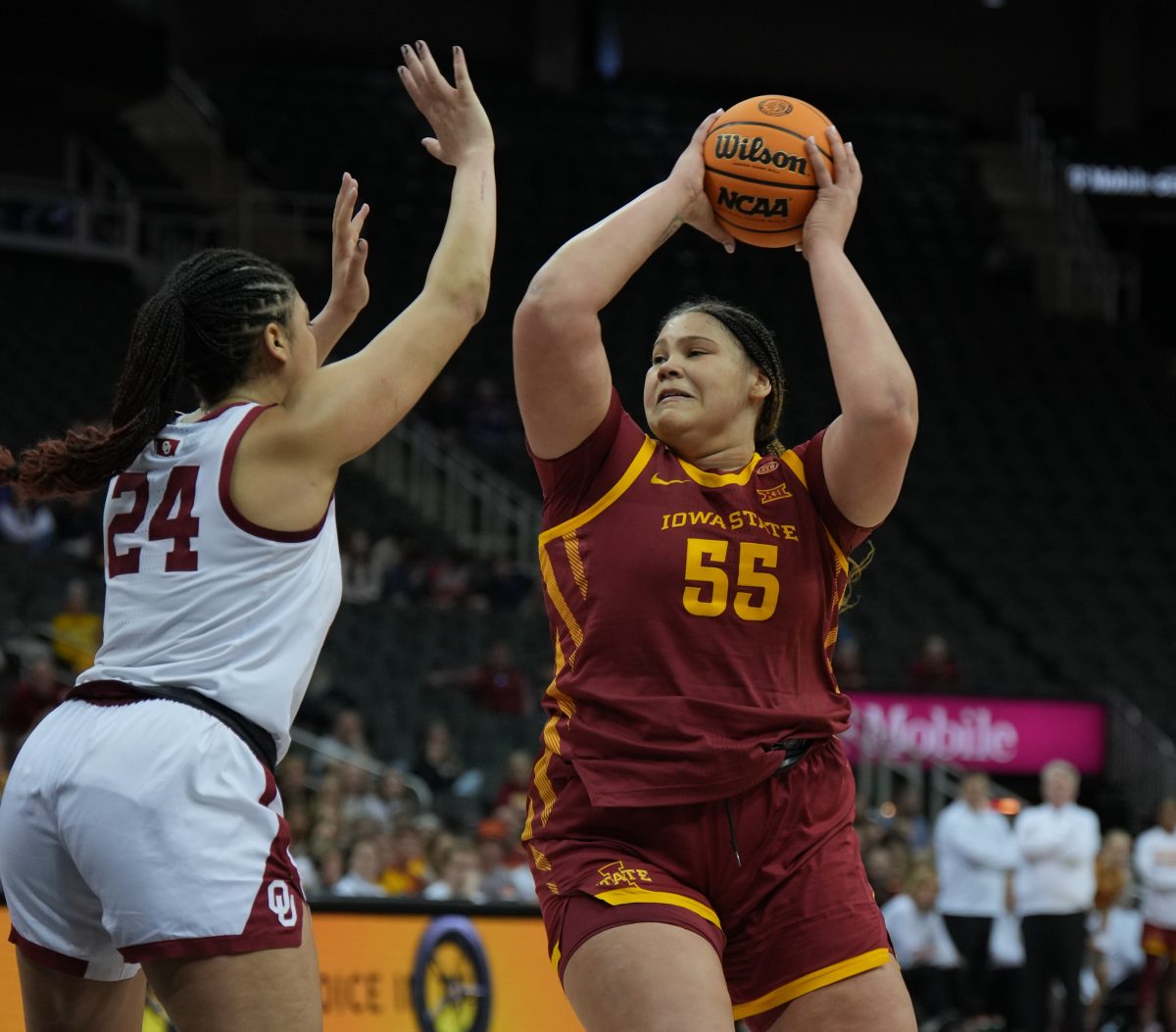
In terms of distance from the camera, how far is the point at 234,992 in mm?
2865

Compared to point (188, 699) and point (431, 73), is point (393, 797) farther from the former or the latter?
point (188, 699)

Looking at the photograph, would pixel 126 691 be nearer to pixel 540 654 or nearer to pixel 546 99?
pixel 540 654

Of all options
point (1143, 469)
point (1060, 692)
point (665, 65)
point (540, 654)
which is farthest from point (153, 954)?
point (665, 65)

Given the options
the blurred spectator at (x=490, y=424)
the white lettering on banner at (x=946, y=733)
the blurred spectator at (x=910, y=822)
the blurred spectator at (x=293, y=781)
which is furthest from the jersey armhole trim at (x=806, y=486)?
the blurred spectator at (x=490, y=424)

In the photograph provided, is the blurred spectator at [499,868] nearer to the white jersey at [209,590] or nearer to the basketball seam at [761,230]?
the basketball seam at [761,230]

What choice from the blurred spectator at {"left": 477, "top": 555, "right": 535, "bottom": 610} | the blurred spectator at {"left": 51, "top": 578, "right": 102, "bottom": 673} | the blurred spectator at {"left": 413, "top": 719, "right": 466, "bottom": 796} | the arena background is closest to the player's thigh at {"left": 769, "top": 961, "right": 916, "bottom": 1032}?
the arena background

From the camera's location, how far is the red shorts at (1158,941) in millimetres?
11266

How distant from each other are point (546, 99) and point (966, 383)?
6.63 m

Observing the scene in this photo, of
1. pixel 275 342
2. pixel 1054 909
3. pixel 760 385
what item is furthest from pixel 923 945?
pixel 275 342

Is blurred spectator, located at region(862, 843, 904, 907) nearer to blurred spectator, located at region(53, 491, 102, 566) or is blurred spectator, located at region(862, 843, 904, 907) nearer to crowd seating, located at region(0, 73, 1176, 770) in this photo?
crowd seating, located at region(0, 73, 1176, 770)

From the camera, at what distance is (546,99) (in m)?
23.1

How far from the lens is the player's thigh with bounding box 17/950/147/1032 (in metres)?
3.10

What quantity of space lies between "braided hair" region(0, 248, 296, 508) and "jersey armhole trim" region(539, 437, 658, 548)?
71 cm

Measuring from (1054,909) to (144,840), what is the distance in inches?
320
